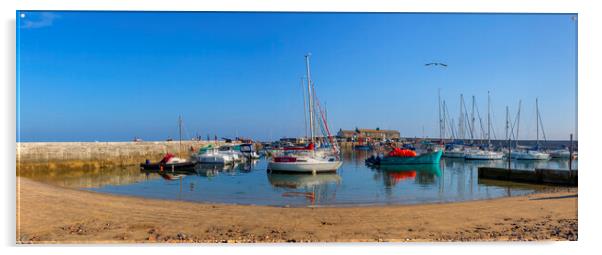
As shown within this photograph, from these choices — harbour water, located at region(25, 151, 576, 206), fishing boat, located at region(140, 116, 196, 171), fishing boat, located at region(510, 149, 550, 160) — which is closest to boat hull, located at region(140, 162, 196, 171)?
fishing boat, located at region(140, 116, 196, 171)

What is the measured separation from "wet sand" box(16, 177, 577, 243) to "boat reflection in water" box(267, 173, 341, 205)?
4.60 meters

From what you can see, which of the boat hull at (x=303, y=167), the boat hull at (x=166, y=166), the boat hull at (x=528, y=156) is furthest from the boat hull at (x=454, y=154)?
the boat hull at (x=166, y=166)

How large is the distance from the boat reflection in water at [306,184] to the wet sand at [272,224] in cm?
460

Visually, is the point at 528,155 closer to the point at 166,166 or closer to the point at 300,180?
the point at 300,180

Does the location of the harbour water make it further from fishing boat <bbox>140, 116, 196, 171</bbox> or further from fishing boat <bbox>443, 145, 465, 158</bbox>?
fishing boat <bbox>443, 145, 465, 158</bbox>

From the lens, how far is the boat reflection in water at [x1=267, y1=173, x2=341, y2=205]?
44.8 feet

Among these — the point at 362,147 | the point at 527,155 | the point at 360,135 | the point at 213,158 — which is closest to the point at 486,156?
the point at 527,155

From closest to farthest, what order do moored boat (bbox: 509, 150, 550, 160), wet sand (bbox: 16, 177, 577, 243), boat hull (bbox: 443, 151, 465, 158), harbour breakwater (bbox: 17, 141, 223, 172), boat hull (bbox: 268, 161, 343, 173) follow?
wet sand (bbox: 16, 177, 577, 243)
harbour breakwater (bbox: 17, 141, 223, 172)
boat hull (bbox: 268, 161, 343, 173)
moored boat (bbox: 509, 150, 550, 160)
boat hull (bbox: 443, 151, 465, 158)

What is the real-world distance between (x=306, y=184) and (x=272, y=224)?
1117 centimetres

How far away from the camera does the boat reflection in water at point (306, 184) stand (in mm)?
13656

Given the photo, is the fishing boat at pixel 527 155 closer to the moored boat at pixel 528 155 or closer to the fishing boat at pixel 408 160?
the moored boat at pixel 528 155

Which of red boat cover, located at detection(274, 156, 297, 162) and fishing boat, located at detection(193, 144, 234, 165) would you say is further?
fishing boat, located at detection(193, 144, 234, 165)
